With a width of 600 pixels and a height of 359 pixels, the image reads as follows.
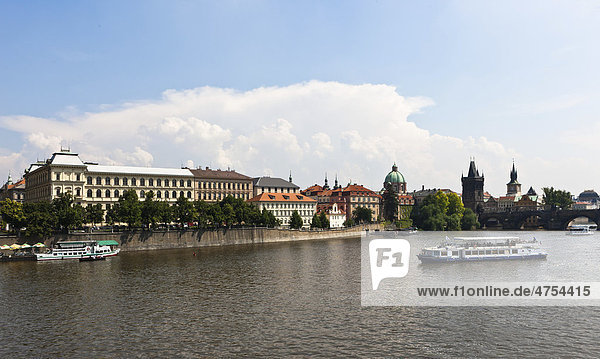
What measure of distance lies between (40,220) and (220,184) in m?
77.1

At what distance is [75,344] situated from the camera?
1383 inches

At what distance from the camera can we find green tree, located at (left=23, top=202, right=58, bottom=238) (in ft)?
324

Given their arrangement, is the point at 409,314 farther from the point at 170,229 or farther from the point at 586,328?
the point at 170,229

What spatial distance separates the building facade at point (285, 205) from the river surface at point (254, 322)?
112 meters

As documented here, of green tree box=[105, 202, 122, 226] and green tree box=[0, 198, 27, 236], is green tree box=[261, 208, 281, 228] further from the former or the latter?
green tree box=[0, 198, 27, 236]

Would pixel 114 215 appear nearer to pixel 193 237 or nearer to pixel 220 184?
pixel 193 237

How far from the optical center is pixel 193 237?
406ft

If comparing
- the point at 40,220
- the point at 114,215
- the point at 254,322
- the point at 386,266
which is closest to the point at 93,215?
the point at 114,215

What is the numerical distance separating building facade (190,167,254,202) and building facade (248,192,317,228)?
5.29 meters

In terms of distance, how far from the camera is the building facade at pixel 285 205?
582ft

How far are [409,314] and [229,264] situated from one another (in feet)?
144

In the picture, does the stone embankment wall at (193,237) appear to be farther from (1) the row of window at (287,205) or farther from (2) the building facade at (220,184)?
(2) the building facade at (220,184)

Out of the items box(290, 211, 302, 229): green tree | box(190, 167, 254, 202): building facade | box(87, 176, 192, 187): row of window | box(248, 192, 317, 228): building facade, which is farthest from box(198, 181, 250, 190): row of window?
box(290, 211, 302, 229): green tree

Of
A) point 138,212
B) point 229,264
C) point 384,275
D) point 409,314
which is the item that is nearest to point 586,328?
point 409,314
